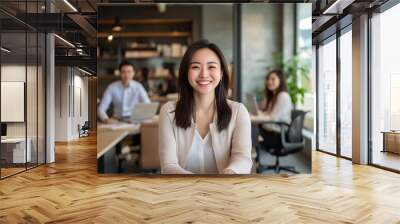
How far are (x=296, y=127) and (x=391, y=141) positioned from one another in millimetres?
2000

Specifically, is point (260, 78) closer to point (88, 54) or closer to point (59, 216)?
point (88, 54)

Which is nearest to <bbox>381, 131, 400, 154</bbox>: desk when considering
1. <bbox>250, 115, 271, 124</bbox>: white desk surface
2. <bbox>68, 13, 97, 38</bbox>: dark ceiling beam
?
<bbox>250, 115, 271, 124</bbox>: white desk surface

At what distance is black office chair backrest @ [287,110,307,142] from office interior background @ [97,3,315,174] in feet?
0.27

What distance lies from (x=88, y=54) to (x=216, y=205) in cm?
288

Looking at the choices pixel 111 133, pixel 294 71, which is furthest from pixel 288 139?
pixel 111 133

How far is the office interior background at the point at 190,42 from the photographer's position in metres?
4.93

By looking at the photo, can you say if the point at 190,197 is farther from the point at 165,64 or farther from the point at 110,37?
the point at 110,37

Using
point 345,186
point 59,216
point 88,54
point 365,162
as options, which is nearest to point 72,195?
point 59,216

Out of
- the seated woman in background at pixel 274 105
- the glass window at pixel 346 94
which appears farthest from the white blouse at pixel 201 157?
the glass window at pixel 346 94

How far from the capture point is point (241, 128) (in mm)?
4930

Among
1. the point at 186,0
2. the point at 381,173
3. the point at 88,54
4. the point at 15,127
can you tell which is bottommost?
the point at 381,173

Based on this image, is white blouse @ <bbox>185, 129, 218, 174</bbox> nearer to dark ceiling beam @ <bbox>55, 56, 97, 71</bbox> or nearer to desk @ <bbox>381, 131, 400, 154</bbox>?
dark ceiling beam @ <bbox>55, 56, 97, 71</bbox>

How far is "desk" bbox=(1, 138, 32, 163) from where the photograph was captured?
5488 millimetres

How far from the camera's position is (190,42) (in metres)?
4.96
